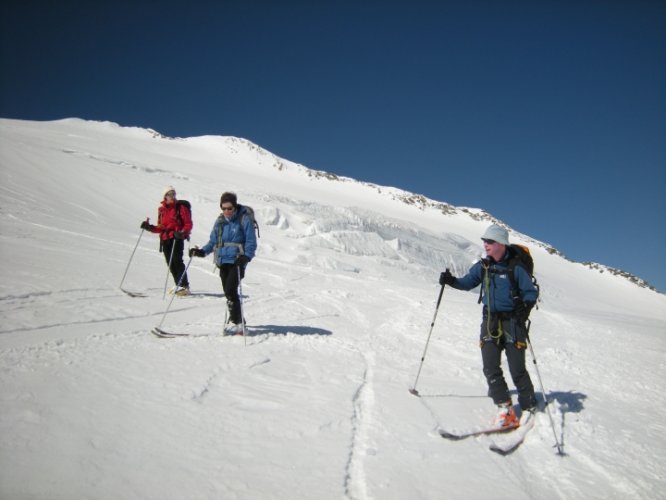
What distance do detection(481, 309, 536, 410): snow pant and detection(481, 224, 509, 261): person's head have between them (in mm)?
699

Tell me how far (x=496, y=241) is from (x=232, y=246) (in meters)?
3.86

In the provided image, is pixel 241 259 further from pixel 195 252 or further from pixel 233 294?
pixel 195 252

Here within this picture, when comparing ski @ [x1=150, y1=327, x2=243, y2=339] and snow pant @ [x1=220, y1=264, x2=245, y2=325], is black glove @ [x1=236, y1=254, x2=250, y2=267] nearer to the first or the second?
snow pant @ [x1=220, y1=264, x2=245, y2=325]

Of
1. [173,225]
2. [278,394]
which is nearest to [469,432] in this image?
[278,394]

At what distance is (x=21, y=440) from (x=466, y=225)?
167ft

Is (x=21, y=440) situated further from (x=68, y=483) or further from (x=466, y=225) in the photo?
(x=466, y=225)

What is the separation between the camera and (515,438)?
12.3 ft

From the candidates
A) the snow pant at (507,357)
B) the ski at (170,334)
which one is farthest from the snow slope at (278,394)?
the snow pant at (507,357)

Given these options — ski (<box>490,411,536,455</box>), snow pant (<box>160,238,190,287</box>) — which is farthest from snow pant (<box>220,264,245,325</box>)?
ski (<box>490,411,536,455</box>)

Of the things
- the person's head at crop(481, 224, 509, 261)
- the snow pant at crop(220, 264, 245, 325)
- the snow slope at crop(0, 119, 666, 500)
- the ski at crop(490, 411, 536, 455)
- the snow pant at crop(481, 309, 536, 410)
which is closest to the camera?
the snow slope at crop(0, 119, 666, 500)

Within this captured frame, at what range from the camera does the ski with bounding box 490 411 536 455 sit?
3.50 metres

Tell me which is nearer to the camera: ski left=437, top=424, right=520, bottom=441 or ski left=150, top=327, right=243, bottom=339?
ski left=437, top=424, right=520, bottom=441

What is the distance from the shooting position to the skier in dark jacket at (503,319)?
4340 mm

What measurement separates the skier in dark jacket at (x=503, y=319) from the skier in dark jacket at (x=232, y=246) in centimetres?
342
